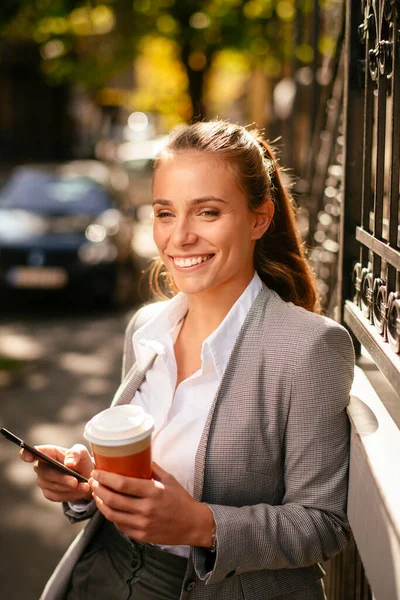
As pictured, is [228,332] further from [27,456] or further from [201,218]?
[27,456]

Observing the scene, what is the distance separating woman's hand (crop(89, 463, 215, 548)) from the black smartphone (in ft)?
0.58

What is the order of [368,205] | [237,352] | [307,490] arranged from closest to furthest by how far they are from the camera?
[307,490] → [237,352] → [368,205]

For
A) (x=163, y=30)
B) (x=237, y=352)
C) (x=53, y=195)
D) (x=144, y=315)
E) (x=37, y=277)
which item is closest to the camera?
(x=237, y=352)

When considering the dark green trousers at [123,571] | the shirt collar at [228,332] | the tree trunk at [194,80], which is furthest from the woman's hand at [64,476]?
the tree trunk at [194,80]

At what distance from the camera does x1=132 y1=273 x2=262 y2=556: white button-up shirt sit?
2094 millimetres

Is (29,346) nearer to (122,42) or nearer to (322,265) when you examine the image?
(322,265)

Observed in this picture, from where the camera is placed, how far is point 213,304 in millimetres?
2277

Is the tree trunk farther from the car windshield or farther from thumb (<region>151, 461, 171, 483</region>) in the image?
thumb (<region>151, 461, 171, 483</region>)

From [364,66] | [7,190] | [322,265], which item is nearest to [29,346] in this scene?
[7,190]

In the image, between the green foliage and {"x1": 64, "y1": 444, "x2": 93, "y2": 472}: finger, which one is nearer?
{"x1": 64, "y1": 444, "x2": 93, "y2": 472}: finger

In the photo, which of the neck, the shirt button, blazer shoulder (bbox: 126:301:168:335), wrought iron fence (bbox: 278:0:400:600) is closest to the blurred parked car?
wrought iron fence (bbox: 278:0:400:600)

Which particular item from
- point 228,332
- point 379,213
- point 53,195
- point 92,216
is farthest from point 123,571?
point 53,195

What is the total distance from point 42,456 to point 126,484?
282 millimetres

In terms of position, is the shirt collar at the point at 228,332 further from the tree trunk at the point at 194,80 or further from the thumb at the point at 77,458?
the tree trunk at the point at 194,80
